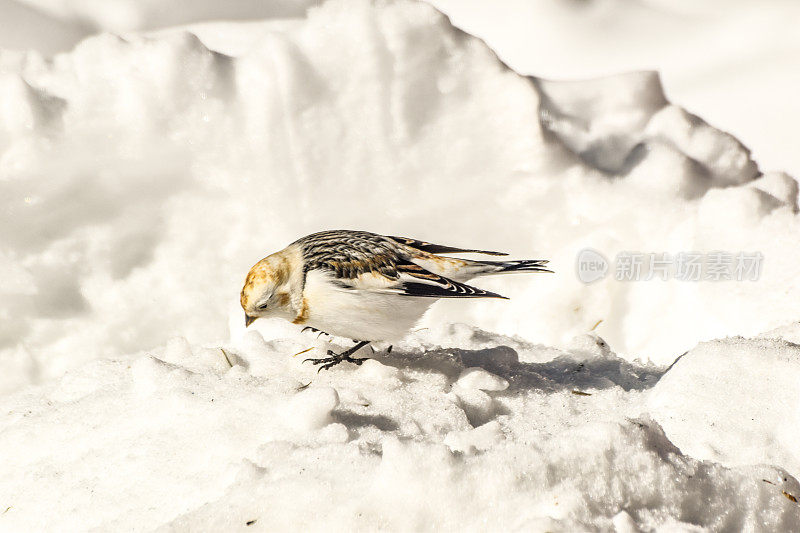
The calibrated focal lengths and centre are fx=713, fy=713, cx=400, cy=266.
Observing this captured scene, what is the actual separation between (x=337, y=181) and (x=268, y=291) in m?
1.82

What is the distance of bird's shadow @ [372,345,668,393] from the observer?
110 inches

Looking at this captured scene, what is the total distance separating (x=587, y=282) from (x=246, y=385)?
235 centimetres

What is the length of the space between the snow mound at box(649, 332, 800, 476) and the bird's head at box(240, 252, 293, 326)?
4.59 feet

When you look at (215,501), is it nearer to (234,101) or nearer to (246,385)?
(246,385)

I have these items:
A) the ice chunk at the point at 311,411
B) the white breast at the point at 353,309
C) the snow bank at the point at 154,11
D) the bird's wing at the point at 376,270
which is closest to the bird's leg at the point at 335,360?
the white breast at the point at 353,309

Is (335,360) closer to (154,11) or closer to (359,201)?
(359,201)

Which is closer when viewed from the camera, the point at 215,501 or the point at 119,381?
the point at 215,501

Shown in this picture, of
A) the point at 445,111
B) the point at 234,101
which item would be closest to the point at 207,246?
the point at 234,101

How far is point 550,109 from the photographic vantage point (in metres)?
4.48

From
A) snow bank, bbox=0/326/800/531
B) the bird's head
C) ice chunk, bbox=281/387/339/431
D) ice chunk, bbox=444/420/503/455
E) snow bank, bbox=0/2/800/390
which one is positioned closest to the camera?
snow bank, bbox=0/326/800/531

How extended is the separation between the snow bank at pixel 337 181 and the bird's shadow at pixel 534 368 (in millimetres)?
869

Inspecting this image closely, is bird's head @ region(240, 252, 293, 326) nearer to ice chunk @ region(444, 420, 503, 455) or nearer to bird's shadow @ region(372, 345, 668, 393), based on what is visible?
bird's shadow @ region(372, 345, 668, 393)

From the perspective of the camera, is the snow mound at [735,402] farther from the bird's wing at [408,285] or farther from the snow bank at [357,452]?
the bird's wing at [408,285]

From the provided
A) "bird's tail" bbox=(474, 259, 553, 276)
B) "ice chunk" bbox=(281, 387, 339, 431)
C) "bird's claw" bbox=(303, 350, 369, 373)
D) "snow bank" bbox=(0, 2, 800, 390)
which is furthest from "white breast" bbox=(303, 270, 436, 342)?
"snow bank" bbox=(0, 2, 800, 390)
